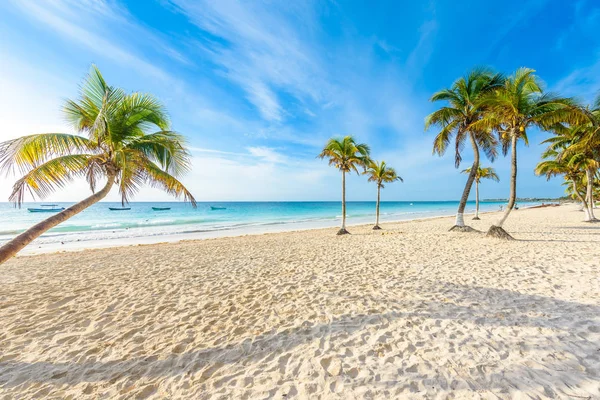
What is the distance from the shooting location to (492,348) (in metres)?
2.76

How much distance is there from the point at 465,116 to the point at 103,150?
48.5ft

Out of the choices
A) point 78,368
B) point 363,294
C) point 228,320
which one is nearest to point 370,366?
point 363,294

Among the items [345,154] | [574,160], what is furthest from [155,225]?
[574,160]

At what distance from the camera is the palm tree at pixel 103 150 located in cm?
377

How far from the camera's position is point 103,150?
14.1ft

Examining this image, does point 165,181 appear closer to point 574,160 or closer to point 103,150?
point 103,150

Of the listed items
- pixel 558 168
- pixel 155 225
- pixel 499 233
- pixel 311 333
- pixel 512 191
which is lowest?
pixel 155 225

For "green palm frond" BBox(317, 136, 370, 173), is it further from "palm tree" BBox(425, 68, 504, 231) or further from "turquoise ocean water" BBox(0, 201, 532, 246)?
"turquoise ocean water" BBox(0, 201, 532, 246)

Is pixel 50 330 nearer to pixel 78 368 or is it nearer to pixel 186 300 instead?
pixel 78 368

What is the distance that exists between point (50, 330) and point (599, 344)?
763 centimetres

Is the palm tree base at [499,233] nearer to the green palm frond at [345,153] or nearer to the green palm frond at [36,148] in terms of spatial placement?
the green palm frond at [345,153]

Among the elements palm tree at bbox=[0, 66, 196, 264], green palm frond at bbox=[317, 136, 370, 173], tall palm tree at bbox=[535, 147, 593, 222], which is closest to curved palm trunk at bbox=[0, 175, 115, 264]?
palm tree at bbox=[0, 66, 196, 264]

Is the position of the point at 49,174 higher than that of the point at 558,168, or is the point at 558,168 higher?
the point at 558,168

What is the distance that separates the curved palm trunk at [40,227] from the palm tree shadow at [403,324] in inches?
55.0
